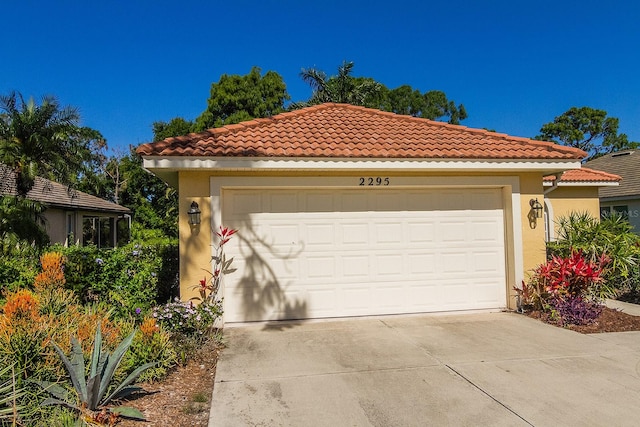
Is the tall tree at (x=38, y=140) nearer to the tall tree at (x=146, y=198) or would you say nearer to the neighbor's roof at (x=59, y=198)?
the neighbor's roof at (x=59, y=198)

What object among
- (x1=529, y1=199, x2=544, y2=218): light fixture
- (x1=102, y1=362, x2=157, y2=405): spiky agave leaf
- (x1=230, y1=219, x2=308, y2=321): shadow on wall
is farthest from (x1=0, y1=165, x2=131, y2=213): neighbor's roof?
(x1=529, y1=199, x2=544, y2=218): light fixture

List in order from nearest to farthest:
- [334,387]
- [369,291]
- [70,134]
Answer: [334,387], [369,291], [70,134]

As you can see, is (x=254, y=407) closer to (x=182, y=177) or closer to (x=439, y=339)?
(x=439, y=339)

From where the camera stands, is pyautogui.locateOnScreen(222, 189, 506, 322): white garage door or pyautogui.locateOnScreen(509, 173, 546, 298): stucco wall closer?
pyautogui.locateOnScreen(222, 189, 506, 322): white garage door

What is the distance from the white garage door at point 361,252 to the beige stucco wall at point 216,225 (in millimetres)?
256

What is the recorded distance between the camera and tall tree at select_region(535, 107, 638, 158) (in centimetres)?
4147

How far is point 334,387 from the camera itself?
4.37 metres

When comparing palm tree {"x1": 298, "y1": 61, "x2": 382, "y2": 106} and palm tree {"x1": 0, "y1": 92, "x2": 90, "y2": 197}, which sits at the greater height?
palm tree {"x1": 298, "y1": 61, "x2": 382, "y2": 106}

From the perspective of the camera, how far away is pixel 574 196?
13.7 meters

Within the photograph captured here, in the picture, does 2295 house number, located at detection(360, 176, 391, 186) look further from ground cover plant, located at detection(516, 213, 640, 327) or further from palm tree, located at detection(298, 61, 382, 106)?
palm tree, located at detection(298, 61, 382, 106)

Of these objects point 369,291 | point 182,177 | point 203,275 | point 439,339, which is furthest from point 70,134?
point 439,339

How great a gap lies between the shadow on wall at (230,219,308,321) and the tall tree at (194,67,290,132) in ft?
66.1

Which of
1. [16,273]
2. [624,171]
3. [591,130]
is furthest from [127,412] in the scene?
[591,130]

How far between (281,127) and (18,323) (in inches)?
228
